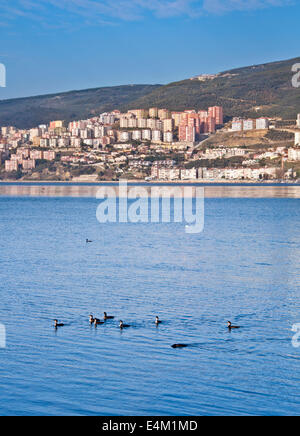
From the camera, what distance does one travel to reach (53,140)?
182 metres

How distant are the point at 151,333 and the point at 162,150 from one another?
156205 mm

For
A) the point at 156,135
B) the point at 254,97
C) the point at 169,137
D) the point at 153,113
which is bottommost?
the point at 169,137

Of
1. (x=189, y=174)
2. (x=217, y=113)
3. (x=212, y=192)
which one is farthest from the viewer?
(x=217, y=113)

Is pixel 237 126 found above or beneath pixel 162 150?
above

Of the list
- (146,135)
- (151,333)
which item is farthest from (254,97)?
(151,333)

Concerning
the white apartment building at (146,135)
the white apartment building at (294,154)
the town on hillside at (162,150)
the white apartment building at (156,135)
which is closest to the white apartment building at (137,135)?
the town on hillside at (162,150)

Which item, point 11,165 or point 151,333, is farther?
point 11,165

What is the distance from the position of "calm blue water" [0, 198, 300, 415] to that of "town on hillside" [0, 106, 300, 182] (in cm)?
11245

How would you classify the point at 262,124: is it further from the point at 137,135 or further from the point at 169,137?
the point at 137,135

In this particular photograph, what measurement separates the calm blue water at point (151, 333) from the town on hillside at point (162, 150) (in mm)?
112447

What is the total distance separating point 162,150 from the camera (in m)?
168

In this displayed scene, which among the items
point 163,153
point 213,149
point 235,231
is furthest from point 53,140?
point 235,231

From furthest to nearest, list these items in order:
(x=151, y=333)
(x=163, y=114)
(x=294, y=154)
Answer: (x=163, y=114) → (x=294, y=154) → (x=151, y=333)
